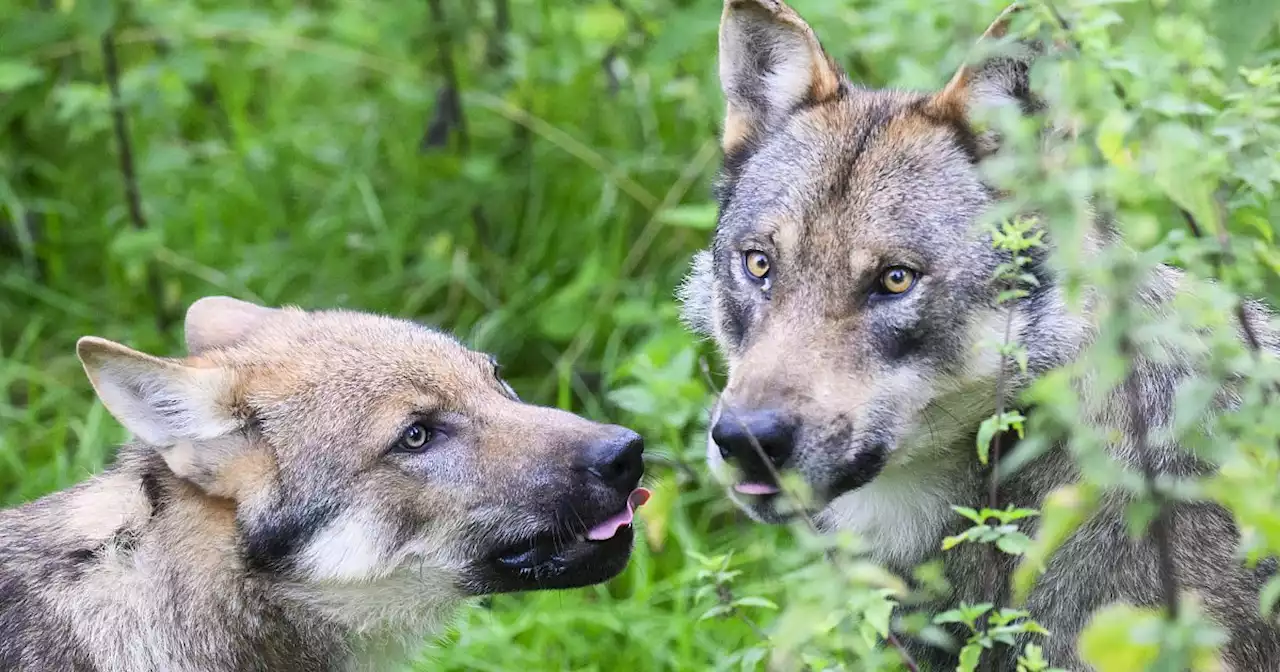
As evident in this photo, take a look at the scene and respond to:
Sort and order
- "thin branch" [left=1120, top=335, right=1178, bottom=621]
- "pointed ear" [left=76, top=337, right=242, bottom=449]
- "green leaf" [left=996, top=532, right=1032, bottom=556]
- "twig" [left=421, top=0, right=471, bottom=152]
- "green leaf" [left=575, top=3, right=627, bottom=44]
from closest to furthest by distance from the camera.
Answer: "thin branch" [left=1120, top=335, right=1178, bottom=621] → "green leaf" [left=996, top=532, right=1032, bottom=556] → "pointed ear" [left=76, top=337, right=242, bottom=449] → "green leaf" [left=575, top=3, right=627, bottom=44] → "twig" [left=421, top=0, right=471, bottom=152]

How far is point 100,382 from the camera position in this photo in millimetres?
3736

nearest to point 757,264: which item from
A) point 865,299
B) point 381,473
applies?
point 865,299

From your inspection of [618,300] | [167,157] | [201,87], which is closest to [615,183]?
[618,300]

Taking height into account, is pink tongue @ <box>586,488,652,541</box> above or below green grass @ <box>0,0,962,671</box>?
above

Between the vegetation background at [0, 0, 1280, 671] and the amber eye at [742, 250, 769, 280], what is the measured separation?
4.88ft

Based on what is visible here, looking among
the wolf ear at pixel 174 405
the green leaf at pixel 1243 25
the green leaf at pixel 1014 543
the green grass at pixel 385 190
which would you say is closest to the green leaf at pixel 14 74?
the green grass at pixel 385 190

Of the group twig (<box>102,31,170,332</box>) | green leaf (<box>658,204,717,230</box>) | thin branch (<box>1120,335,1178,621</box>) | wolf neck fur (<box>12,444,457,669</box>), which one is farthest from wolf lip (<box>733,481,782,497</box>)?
twig (<box>102,31,170,332</box>)

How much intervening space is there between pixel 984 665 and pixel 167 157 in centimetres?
506

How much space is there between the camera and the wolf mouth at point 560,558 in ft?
13.1

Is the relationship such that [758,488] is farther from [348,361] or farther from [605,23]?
[605,23]

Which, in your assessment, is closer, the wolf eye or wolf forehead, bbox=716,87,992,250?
wolf forehead, bbox=716,87,992,250

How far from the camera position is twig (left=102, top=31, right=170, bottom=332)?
6.60m

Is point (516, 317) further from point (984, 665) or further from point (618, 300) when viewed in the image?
point (984, 665)

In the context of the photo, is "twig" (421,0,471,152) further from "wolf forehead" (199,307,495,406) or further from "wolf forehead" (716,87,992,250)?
"wolf forehead" (716,87,992,250)
